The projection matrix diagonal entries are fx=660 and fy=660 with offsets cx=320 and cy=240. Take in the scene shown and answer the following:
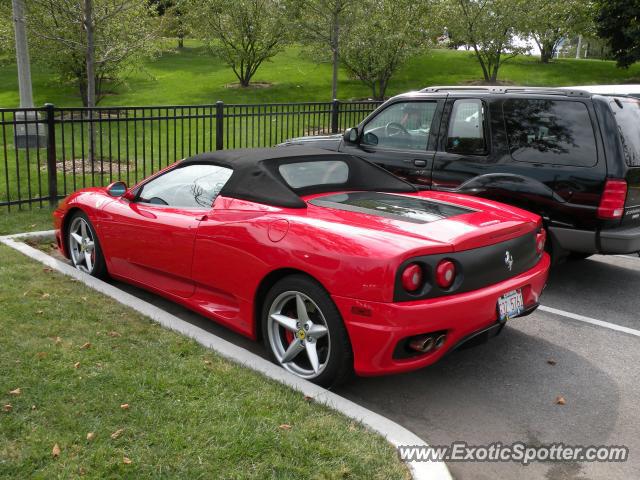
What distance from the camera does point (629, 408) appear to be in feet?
13.3

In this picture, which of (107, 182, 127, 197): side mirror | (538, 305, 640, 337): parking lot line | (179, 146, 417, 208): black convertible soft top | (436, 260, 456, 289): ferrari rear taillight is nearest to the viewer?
(436, 260, 456, 289): ferrari rear taillight

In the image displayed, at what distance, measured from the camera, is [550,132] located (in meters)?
6.17

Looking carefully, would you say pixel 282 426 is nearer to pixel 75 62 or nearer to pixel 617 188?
Result: pixel 617 188

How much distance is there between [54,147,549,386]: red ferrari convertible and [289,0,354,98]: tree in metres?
15.9

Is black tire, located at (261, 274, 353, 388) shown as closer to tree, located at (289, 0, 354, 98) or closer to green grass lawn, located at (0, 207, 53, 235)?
green grass lawn, located at (0, 207, 53, 235)

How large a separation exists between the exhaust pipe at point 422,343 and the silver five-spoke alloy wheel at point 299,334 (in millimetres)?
508

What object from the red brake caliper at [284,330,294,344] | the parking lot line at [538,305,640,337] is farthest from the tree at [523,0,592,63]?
the red brake caliper at [284,330,294,344]

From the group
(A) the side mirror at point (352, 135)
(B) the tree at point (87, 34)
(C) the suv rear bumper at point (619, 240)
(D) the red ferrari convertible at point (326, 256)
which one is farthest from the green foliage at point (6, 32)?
(C) the suv rear bumper at point (619, 240)

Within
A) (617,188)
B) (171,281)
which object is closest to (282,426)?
(171,281)

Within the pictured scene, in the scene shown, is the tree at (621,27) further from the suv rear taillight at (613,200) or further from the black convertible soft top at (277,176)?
the black convertible soft top at (277,176)

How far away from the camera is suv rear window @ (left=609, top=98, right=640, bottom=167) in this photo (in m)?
5.90

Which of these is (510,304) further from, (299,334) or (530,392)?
(299,334)

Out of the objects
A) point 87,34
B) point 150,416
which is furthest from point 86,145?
point 150,416

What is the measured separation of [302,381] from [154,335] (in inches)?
49.0
